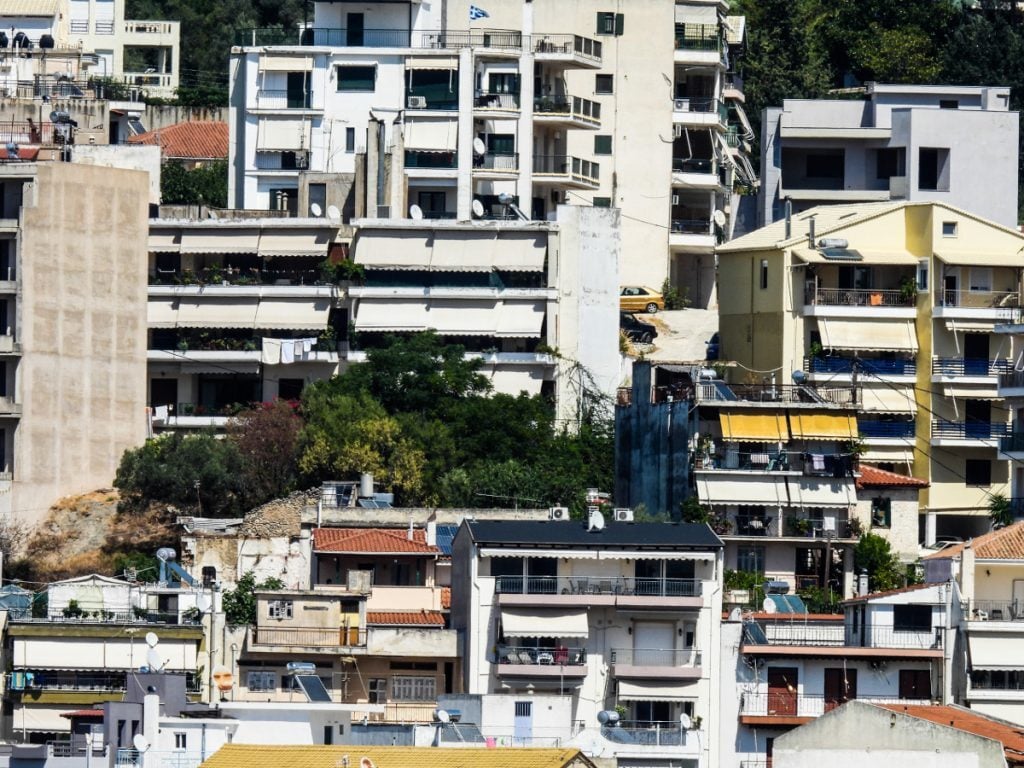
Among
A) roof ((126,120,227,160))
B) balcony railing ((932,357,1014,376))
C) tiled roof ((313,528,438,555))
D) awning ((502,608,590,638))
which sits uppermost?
roof ((126,120,227,160))

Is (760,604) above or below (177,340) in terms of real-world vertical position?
below

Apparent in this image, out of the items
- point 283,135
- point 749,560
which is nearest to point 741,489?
point 749,560

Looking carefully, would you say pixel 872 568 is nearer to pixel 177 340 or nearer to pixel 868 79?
pixel 177 340

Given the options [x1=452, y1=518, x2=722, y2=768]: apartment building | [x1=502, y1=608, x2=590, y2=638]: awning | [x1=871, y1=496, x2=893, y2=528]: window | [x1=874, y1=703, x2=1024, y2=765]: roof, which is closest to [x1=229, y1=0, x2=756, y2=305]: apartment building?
[x1=871, y1=496, x2=893, y2=528]: window

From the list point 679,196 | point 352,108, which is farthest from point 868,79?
point 352,108

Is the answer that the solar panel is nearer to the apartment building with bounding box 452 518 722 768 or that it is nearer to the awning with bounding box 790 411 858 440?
the apartment building with bounding box 452 518 722 768

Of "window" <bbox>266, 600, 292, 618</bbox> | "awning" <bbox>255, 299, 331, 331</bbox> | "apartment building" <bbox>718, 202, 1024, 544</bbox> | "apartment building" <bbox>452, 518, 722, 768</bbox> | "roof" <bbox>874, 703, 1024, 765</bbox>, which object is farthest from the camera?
"awning" <bbox>255, 299, 331, 331</bbox>

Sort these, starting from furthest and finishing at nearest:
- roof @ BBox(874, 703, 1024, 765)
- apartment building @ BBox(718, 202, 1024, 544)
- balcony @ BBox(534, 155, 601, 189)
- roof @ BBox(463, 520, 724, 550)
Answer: balcony @ BBox(534, 155, 601, 189) → apartment building @ BBox(718, 202, 1024, 544) → roof @ BBox(463, 520, 724, 550) → roof @ BBox(874, 703, 1024, 765)

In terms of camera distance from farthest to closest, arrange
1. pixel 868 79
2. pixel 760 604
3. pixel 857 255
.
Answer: pixel 868 79 → pixel 857 255 → pixel 760 604
